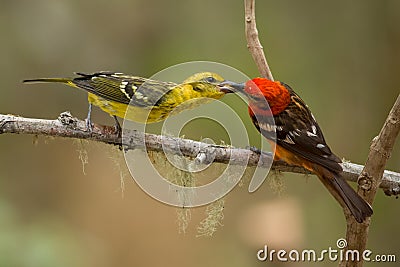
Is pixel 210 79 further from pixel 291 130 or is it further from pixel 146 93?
pixel 291 130

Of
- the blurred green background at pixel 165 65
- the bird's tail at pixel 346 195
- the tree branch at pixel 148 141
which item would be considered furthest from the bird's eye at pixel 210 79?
the blurred green background at pixel 165 65

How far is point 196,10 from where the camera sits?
5062mm

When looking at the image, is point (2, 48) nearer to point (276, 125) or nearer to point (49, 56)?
point (49, 56)

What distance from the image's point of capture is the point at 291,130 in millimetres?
2561

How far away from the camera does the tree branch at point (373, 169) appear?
218cm

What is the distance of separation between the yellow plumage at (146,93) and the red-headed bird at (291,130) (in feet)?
0.31

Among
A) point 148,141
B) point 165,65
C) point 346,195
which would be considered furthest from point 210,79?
point 165,65

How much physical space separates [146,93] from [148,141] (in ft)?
0.66

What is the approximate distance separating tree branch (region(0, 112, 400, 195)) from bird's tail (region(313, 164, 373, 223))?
0.19 metres

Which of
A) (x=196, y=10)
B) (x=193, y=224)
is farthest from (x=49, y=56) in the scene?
(x=193, y=224)

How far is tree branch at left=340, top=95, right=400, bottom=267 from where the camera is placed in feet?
7.16

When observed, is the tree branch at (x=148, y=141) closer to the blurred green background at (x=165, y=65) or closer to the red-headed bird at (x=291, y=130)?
the red-headed bird at (x=291, y=130)

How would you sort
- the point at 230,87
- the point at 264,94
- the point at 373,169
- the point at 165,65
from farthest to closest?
the point at 165,65 → the point at 264,94 → the point at 230,87 → the point at 373,169

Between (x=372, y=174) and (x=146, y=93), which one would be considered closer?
(x=372, y=174)
